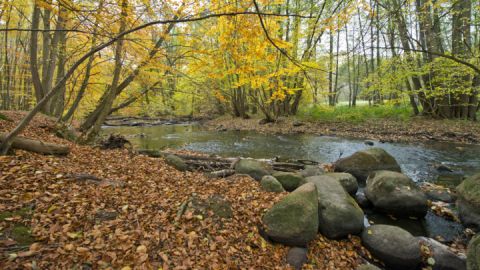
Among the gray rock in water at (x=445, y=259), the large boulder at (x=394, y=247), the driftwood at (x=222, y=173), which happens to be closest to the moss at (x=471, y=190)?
the gray rock in water at (x=445, y=259)

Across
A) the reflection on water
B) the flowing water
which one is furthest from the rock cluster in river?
the reflection on water

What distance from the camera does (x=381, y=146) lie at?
11789 mm

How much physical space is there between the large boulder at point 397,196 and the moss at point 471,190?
0.71 m

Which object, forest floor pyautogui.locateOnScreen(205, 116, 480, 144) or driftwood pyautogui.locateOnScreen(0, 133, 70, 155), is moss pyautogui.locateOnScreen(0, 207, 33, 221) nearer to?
driftwood pyautogui.locateOnScreen(0, 133, 70, 155)

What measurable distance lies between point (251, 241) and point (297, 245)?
0.77 m

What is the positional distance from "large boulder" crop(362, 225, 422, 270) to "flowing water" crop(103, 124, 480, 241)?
1.07 metres

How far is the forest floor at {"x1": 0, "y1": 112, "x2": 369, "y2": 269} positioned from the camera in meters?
2.91

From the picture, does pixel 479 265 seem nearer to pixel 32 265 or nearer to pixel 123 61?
pixel 32 265

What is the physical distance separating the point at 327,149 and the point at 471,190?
21.7 feet

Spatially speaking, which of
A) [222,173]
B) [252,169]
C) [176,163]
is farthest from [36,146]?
[252,169]

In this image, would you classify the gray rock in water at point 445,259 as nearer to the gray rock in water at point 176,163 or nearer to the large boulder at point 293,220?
the large boulder at point 293,220

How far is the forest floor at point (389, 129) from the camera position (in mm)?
12672

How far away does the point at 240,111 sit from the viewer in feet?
80.0

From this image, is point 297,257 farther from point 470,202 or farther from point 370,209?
point 470,202
